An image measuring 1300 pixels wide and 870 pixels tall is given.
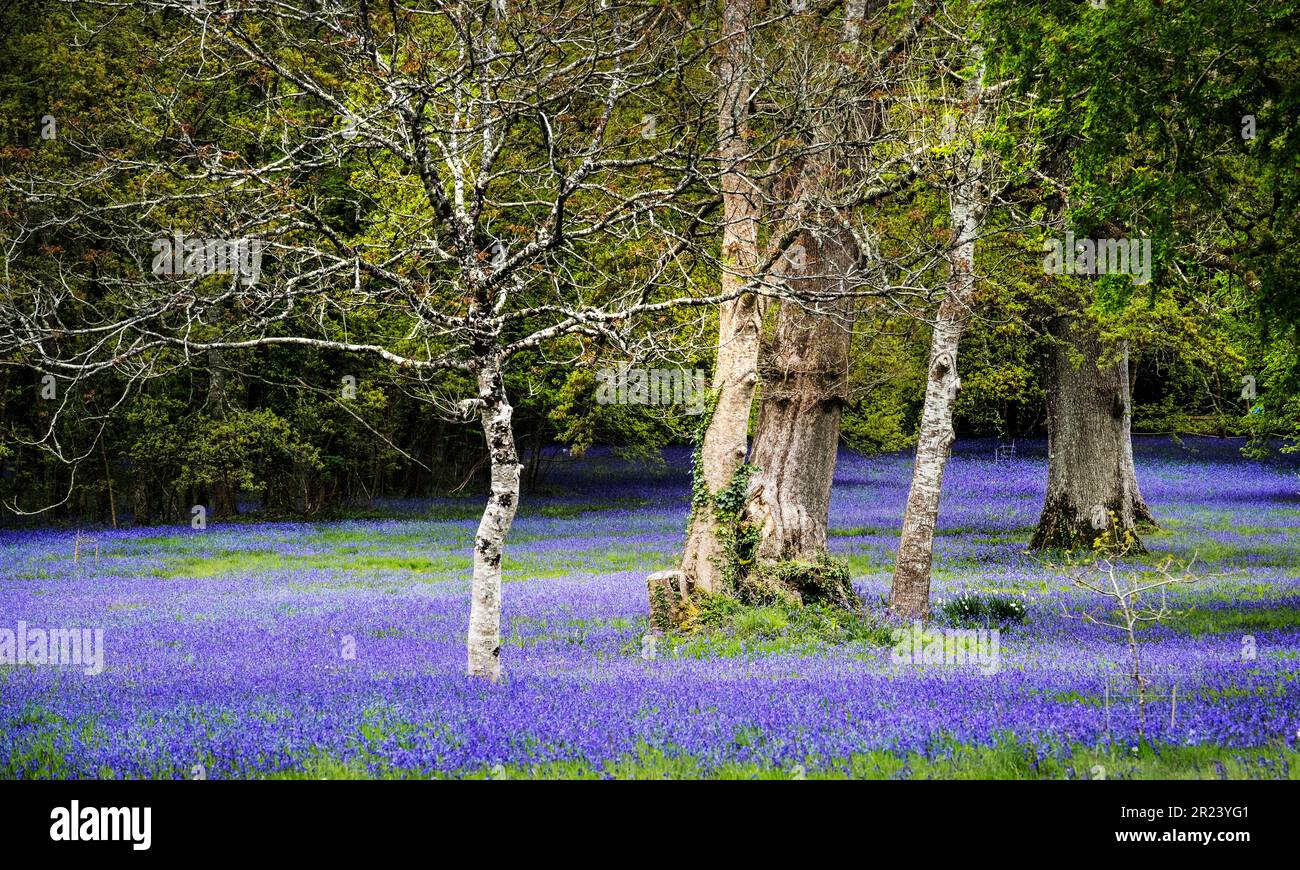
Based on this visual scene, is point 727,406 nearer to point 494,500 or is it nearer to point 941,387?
point 941,387

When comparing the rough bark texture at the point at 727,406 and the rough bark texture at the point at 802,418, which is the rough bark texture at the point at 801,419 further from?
the rough bark texture at the point at 727,406

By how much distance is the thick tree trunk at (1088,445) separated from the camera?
77.3 feet

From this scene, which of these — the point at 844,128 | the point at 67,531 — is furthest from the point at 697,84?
the point at 67,531

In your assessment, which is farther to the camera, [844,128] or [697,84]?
[697,84]

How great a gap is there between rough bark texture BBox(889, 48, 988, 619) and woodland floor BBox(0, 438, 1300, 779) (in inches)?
42.4

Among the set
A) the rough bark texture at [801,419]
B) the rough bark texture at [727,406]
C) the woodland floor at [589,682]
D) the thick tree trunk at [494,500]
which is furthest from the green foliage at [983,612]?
the thick tree trunk at [494,500]

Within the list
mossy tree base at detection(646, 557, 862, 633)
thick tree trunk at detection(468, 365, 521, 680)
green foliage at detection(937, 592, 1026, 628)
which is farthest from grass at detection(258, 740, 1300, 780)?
green foliage at detection(937, 592, 1026, 628)

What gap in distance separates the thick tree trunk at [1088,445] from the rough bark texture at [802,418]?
10281 mm

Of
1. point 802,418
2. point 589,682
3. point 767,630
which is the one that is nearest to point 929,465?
point 802,418

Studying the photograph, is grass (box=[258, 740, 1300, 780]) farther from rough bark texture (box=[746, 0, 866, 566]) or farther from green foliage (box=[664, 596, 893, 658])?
rough bark texture (box=[746, 0, 866, 566])

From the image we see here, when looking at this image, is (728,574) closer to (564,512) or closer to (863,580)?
(863,580)
